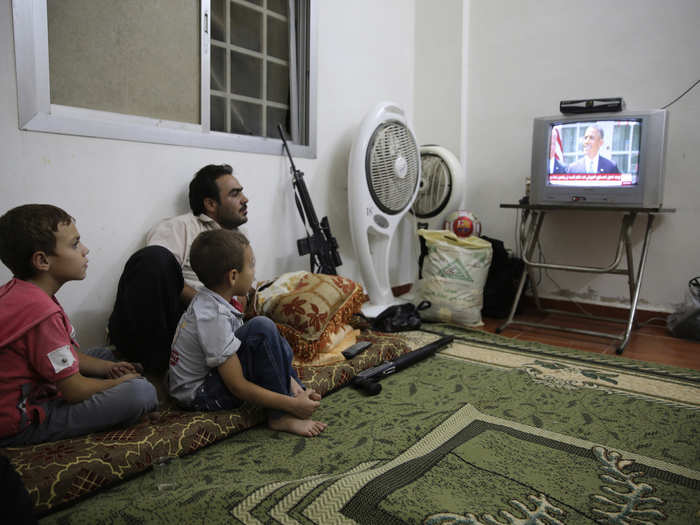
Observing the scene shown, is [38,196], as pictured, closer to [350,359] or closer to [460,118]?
[350,359]

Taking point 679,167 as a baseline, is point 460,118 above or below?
above

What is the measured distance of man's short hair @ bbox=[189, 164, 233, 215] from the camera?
2.12m

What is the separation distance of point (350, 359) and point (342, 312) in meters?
0.23

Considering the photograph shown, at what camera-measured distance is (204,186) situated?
6.97ft

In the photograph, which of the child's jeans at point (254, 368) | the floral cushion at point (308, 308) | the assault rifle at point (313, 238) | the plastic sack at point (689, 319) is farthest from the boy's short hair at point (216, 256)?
the plastic sack at point (689, 319)

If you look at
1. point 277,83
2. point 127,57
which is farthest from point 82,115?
point 277,83

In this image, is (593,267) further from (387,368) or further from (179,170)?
(179,170)

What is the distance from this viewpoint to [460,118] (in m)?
3.58

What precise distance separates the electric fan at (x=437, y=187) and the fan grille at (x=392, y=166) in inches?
11.4

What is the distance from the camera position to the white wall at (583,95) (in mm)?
2912

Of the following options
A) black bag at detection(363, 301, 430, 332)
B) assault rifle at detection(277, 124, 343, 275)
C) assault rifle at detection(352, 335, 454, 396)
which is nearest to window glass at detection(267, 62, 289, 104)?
assault rifle at detection(277, 124, 343, 275)

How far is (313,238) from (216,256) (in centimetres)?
125

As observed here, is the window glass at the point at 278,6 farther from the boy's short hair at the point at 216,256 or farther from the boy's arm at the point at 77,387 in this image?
the boy's arm at the point at 77,387

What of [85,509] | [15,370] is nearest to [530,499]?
[85,509]
